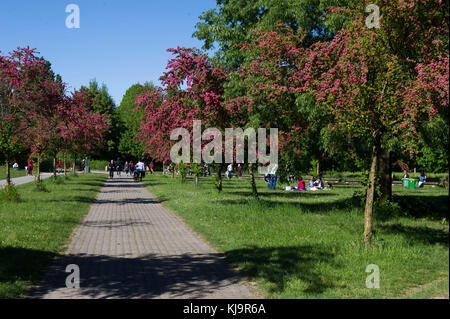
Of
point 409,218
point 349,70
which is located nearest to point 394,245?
point 349,70

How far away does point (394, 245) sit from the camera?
26.4 feet

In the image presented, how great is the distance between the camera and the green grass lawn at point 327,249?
564 centimetres

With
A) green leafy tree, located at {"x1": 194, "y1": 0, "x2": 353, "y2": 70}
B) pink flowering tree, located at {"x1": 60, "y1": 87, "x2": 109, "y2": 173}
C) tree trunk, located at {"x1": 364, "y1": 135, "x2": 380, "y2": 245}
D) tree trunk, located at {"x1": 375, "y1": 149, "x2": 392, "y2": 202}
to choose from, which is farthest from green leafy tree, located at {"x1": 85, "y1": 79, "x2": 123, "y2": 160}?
tree trunk, located at {"x1": 364, "y1": 135, "x2": 380, "y2": 245}

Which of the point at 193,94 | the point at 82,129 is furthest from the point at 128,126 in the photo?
the point at 193,94

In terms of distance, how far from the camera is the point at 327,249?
26.5ft

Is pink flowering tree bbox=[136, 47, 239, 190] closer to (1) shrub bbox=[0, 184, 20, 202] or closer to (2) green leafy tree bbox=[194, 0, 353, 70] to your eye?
(2) green leafy tree bbox=[194, 0, 353, 70]

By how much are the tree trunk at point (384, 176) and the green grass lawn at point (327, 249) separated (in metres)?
1.19

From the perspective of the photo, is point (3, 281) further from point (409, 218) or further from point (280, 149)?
point (409, 218)

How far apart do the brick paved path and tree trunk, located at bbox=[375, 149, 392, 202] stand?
23.1ft

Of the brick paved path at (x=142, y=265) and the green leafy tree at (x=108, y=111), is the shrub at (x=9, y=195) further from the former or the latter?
the green leafy tree at (x=108, y=111)

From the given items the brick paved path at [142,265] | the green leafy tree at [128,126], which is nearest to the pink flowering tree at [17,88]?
the brick paved path at [142,265]

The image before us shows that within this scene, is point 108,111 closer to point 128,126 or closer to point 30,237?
point 128,126

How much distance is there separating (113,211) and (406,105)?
1115cm

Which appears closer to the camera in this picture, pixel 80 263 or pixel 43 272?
pixel 43 272
